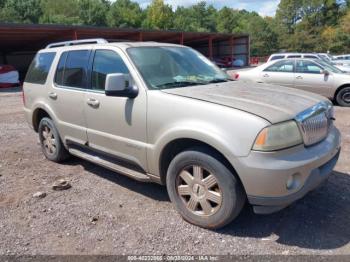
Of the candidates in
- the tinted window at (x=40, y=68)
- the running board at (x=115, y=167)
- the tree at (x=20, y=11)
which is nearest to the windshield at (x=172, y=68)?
the running board at (x=115, y=167)

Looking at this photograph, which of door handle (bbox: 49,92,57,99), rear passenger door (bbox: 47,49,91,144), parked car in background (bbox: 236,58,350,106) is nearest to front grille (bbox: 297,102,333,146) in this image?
rear passenger door (bbox: 47,49,91,144)

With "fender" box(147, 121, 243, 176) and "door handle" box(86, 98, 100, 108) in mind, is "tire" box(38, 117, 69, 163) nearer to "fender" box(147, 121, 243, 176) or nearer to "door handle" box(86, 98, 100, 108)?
"door handle" box(86, 98, 100, 108)

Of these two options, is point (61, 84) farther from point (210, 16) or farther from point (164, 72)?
point (210, 16)

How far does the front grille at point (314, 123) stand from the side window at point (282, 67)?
787 centimetres

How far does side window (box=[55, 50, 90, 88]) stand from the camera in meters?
4.77

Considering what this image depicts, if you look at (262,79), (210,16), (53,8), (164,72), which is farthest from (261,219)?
(210,16)

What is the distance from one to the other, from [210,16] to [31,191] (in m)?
106

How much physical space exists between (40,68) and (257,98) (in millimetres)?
3822

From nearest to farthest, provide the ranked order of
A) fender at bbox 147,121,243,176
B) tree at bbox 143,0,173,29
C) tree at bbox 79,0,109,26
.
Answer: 1. fender at bbox 147,121,243,176
2. tree at bbox 79,0,109,26
3. tree at bbox 143,0,173,29

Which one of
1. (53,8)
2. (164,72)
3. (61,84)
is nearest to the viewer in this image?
(164,72)

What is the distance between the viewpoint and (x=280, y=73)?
11.4m

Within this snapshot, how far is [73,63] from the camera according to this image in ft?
16.5

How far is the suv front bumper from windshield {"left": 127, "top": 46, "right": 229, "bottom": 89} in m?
1.41

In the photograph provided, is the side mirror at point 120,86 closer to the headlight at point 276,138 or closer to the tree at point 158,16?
the headlight at point 276,138
